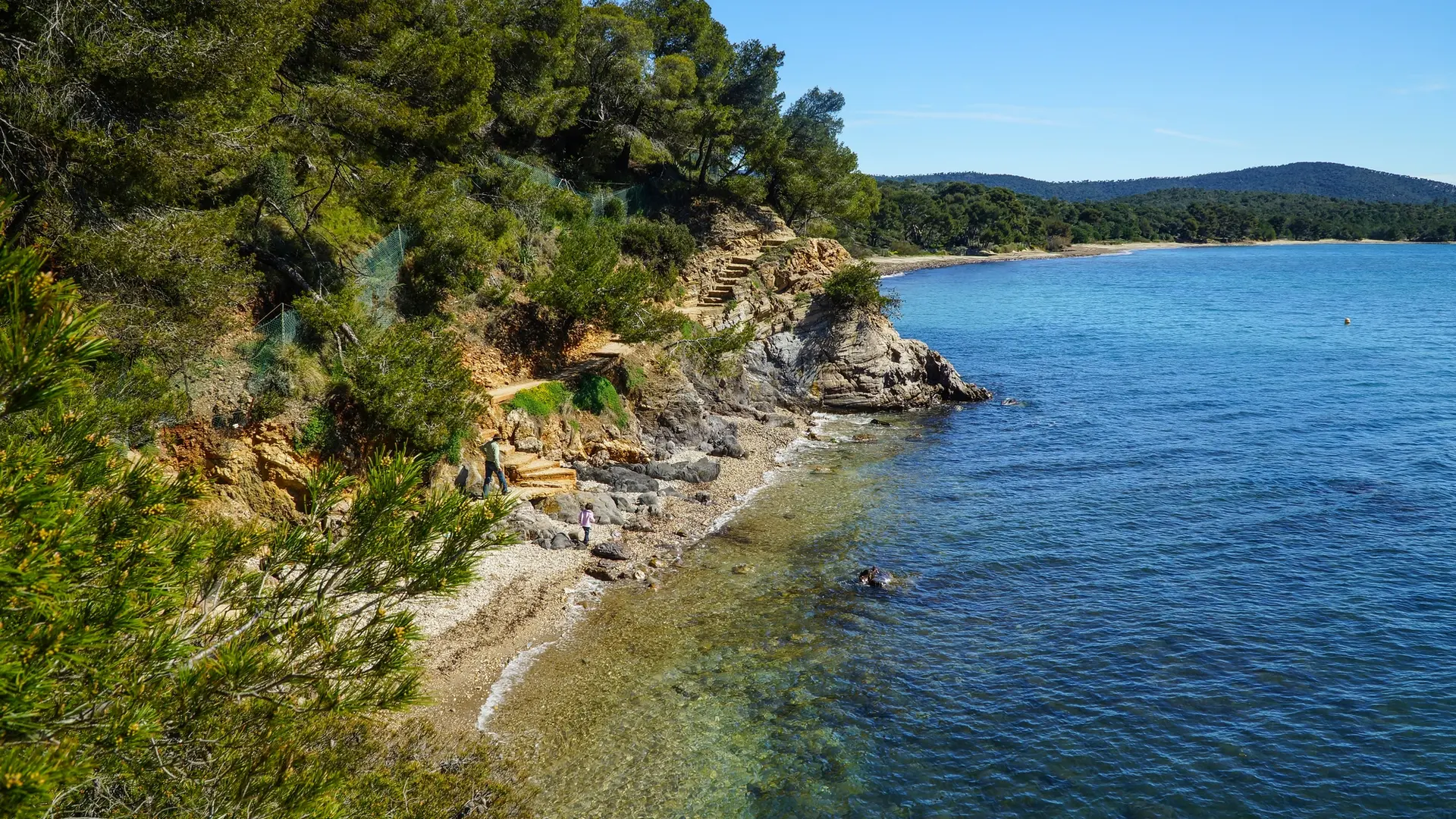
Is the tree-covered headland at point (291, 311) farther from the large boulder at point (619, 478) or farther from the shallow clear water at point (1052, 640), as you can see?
the shallow clear water at point (1052, 640)

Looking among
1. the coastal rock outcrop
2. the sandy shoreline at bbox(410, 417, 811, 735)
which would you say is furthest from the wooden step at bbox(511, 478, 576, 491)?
the coastal rock outcrop

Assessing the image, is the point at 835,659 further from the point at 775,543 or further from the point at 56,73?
the point at 56,73

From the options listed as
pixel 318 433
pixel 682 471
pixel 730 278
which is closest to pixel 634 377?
pixel 682 471

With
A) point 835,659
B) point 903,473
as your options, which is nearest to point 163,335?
point 835,659

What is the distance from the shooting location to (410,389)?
2267 cm

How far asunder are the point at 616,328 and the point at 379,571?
25832mm

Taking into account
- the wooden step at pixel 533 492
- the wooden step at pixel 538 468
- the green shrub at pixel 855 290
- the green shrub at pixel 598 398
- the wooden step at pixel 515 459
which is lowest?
the wooden step at pixel 533 492

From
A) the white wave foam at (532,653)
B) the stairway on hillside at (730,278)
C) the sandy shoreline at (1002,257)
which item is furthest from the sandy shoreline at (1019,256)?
the white wave foam at (532,653)

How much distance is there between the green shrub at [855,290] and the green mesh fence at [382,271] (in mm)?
22064

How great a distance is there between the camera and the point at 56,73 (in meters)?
13.5

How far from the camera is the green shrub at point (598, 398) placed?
3073cm

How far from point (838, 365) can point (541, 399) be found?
19346 millimetres

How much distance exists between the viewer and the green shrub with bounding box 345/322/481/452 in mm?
22422

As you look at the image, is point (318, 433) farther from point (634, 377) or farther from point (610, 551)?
point (634, 377)
